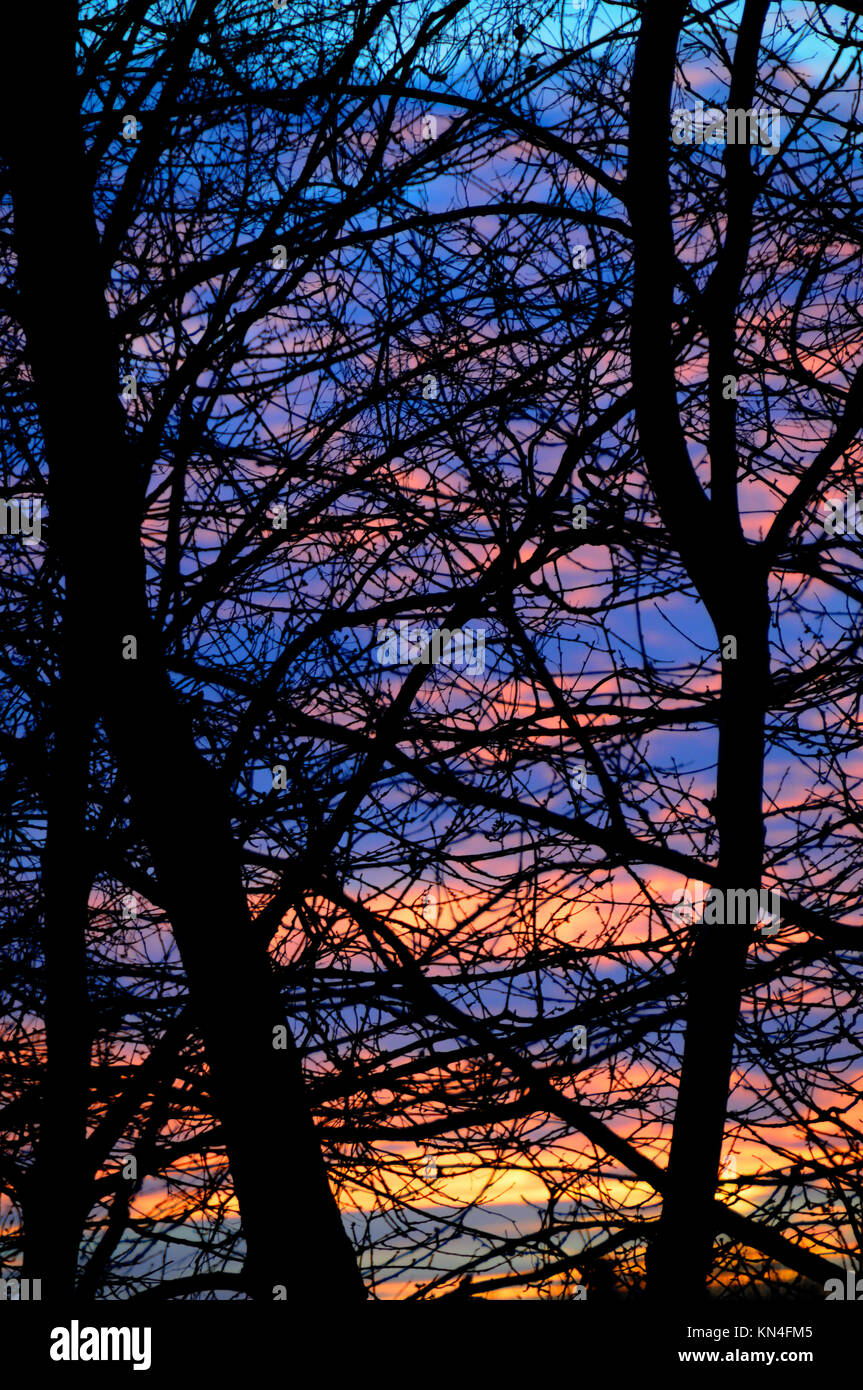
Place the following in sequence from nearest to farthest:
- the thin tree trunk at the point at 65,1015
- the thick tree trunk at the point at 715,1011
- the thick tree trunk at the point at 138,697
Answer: the thick tree trunk at the point at 715,1011
the thick tree trunk at the point at 138,697
the thin tree trunk at the point at 65,1015

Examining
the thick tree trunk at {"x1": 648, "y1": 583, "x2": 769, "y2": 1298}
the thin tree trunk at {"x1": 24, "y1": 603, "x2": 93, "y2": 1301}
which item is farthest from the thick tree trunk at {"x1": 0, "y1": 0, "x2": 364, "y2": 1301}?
the thick tree trunk at {"x1": 648, "y1": 583, "x2": 769, "y2": 1298}

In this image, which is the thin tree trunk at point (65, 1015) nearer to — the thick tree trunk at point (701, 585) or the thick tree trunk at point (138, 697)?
the thick tree trunk at point (138, 697)

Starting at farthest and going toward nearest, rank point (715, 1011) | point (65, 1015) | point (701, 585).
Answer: point (65, 1015) → point (701, 585) → point (715, 1011)

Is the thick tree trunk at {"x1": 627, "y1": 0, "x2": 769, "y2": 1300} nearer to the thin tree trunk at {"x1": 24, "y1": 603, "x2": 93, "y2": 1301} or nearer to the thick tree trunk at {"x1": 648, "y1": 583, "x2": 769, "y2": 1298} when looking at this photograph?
the thick tree trunk at {"x1": 648, "y1": 583, "x2": 769, "y2": 1298}

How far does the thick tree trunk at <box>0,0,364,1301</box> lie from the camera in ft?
13.1

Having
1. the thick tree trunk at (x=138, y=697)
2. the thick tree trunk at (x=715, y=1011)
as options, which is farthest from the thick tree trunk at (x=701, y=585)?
the thick tree trunk at (x=138, y=697)

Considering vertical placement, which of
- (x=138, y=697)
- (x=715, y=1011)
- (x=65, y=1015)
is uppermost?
(x=138, y=697)

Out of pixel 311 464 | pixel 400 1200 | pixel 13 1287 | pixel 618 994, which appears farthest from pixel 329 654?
pixel 13 1287

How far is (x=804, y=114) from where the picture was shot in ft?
16.5

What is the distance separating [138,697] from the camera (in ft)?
13.7

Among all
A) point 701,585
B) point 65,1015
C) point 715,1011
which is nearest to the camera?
point 715,1011

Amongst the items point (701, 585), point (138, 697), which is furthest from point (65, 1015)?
point (701, 585)

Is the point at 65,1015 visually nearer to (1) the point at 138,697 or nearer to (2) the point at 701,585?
(1) the point at 138,697

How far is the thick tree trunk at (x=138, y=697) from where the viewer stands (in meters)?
3.99
